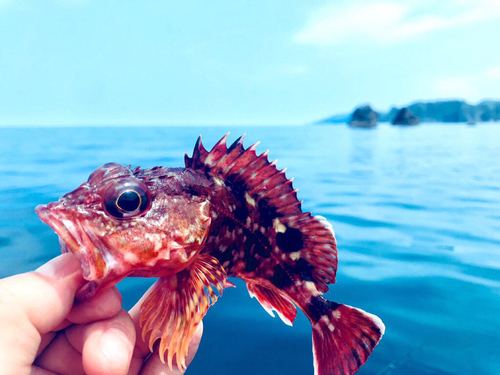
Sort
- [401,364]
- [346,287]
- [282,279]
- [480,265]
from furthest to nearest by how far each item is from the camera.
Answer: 1. [480,265]
2. [346,287]
3. [401,364]
4. [282,279]

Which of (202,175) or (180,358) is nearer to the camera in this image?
(180,358)

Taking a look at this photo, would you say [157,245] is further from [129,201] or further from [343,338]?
[343,338]

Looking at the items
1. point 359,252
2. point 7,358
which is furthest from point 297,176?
point 7,358

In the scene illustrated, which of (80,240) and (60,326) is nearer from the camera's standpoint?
(80,240)

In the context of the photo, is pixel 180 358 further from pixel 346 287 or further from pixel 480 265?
pixel 480 265

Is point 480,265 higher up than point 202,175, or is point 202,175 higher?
point 202,175

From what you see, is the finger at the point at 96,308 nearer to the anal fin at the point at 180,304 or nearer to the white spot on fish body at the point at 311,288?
the anal fin at the point at 180,304

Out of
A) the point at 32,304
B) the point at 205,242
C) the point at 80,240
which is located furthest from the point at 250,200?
the point at 32,304
